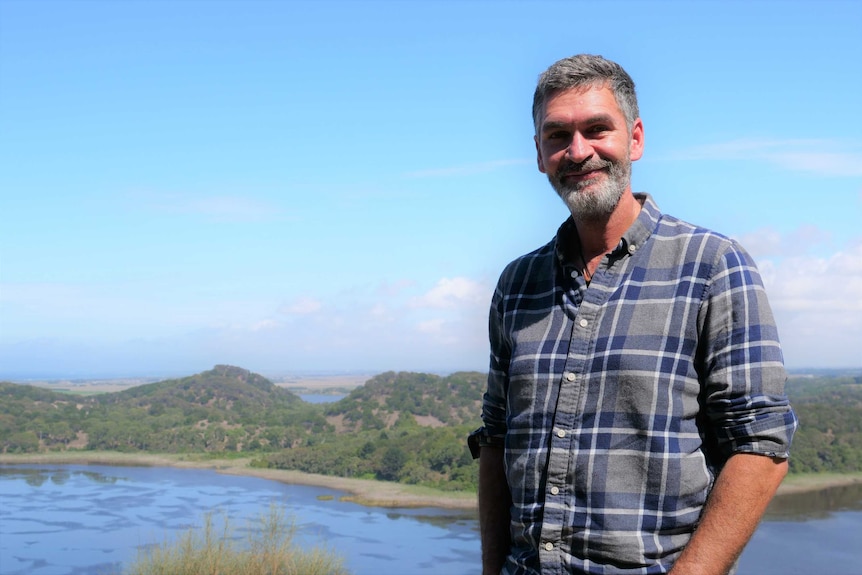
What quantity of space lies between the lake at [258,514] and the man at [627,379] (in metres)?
15.6

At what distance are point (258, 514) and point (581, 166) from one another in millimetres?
20868

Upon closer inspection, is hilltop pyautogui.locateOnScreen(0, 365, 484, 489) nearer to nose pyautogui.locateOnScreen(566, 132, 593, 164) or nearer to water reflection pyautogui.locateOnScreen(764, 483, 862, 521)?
water reflection pyautogui.locateOnScreen(764, 483, 862, 521)

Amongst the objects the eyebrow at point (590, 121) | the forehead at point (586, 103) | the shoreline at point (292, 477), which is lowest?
the shoreline at point (292, 477)

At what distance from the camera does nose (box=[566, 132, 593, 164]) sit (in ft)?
5.17

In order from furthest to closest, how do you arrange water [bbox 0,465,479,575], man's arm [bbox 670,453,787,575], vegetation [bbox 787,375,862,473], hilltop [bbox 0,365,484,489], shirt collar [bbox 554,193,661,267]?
hilltop [bbox 0,365,484,489] → vegetation [bbox 787,375,862,473] → water [bbox 0,465,479,575] → shirt collar [bbox 554,193,661,267] → man's arm [bbox 670,453,787,575]

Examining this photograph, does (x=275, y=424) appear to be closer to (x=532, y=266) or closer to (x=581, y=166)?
(x=532, y=266)

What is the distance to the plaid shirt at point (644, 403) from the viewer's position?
53.8 inches

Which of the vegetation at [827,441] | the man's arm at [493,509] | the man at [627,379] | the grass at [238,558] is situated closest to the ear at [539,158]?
the man at [627,379]

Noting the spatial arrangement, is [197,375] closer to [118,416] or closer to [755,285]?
[118,416]

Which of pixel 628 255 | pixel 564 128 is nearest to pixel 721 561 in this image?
pixel 628 255

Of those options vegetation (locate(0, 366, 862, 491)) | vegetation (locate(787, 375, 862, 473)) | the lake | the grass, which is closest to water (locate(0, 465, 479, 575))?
the lake

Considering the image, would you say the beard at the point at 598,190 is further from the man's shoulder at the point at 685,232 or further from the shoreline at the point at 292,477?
the shoreline at the point at 292,477

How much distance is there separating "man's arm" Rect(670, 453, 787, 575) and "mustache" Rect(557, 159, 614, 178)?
1.92 feet

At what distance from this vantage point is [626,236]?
1562mm
